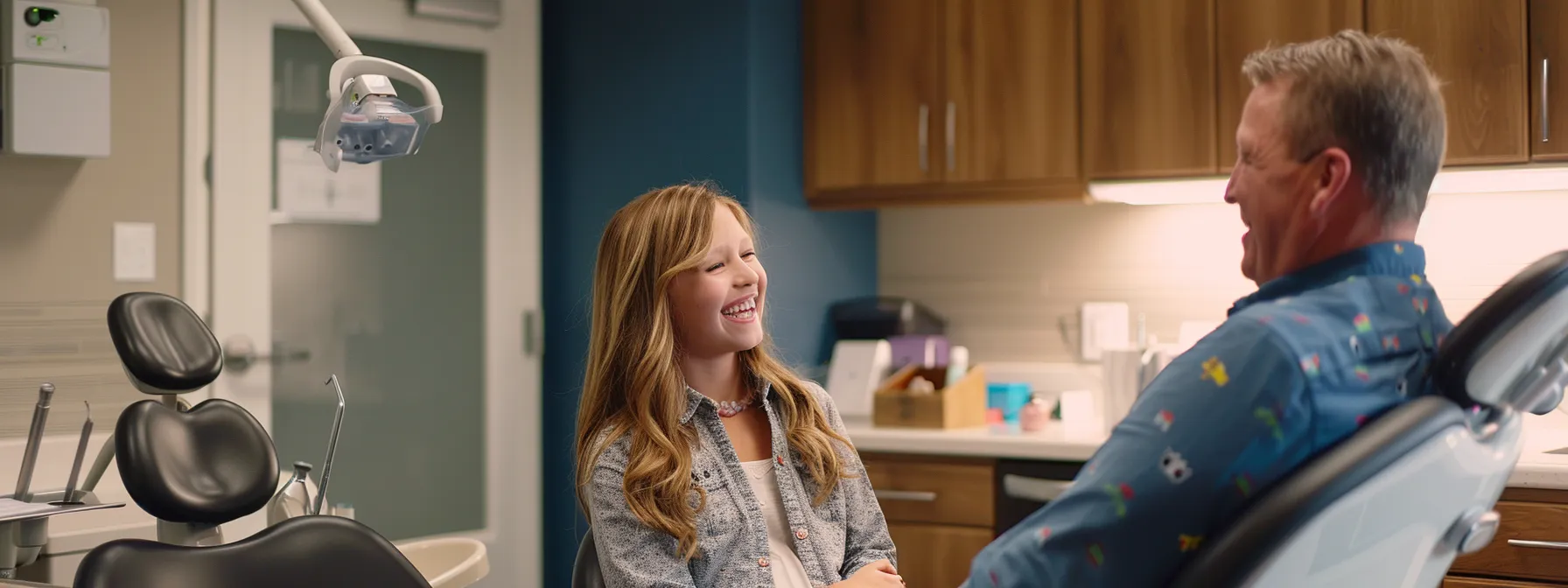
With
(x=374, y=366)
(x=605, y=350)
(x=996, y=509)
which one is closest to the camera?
(x=605, y=350)

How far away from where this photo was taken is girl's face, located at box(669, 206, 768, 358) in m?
1.75

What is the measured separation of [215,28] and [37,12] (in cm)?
37

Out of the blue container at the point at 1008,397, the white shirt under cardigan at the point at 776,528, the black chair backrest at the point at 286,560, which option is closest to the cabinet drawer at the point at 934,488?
the blue container at the point at 1008,397

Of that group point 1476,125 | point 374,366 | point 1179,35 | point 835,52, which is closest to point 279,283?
point 374,366

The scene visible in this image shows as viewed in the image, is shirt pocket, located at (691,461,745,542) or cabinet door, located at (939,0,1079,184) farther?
cabinet door, located at (939,0,1079,184)

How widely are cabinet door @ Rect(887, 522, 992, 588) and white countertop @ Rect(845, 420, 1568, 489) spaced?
17 cm

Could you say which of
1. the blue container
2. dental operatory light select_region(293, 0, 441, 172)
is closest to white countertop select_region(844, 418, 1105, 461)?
the blue container

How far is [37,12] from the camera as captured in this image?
8.70ft

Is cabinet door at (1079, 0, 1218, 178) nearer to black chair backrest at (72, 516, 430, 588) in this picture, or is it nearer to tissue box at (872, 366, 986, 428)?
tissue box at (872, 366, 986, 428)

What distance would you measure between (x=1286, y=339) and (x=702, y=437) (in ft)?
3.08

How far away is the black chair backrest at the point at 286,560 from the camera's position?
147 cm

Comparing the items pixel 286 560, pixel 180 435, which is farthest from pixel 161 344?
pixel 286 560

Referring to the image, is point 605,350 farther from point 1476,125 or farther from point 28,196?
point 1476,125

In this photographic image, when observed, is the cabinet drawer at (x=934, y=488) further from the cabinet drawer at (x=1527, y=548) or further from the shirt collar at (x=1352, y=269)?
the shirt collar at (x=1352, y=269)
